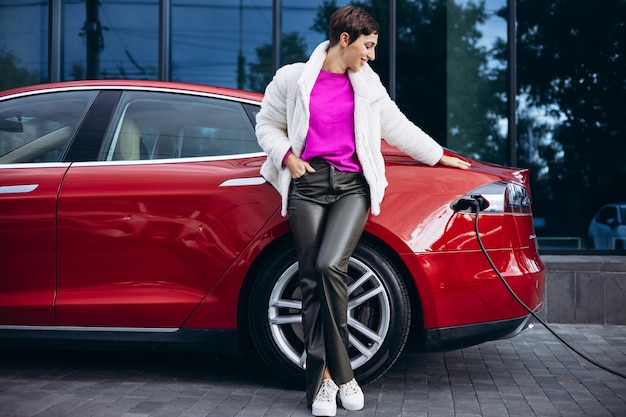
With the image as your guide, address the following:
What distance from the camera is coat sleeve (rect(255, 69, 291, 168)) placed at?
12.3ft

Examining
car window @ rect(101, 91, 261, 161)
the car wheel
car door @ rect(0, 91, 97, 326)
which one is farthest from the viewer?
car window @ rect(101, 91, 261, 161)

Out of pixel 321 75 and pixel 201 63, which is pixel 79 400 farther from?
pixel 201 63

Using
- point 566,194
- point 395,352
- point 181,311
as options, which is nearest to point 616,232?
point 566,194

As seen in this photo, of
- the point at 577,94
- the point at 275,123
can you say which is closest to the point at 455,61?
the point at 577,94

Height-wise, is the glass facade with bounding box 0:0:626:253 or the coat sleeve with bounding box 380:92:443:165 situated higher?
the glass facade with bounding box 0:0:626:253

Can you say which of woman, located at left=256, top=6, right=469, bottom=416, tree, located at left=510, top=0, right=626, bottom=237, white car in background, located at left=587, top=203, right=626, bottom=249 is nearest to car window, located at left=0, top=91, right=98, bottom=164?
woman, located at left=256, top=6, right=469, bottom=416

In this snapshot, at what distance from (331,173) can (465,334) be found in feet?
3.43

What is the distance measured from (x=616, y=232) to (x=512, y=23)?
2.22 metres

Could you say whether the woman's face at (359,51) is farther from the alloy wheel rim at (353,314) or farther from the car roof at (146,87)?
the alloy wheel rim at (353,314)

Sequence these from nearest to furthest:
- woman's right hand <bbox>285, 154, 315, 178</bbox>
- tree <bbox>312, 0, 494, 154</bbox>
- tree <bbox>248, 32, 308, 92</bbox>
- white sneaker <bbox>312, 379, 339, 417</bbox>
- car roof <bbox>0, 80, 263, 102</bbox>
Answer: white sneaker <bbox>312, 379, 339, 417</bbox> < woman's right hand <bbox>285, 154, 315, 178</bbox> < car roof <bbox>0, 80, 263, 102</bbox> < tree <bbox>312, 0, 494, 154</bbox> < tree <bbox>248, 32, 308, 92</bbox>

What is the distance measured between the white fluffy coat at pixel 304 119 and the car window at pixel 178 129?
368mm

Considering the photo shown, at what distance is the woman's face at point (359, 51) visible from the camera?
144 inches

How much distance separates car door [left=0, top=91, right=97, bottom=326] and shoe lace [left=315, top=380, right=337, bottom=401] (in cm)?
146

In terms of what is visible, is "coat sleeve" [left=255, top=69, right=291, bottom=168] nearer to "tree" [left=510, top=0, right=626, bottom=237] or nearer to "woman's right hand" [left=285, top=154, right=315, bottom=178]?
"woman's right hand" [left=285, top=154, right=315, bottom=178]
